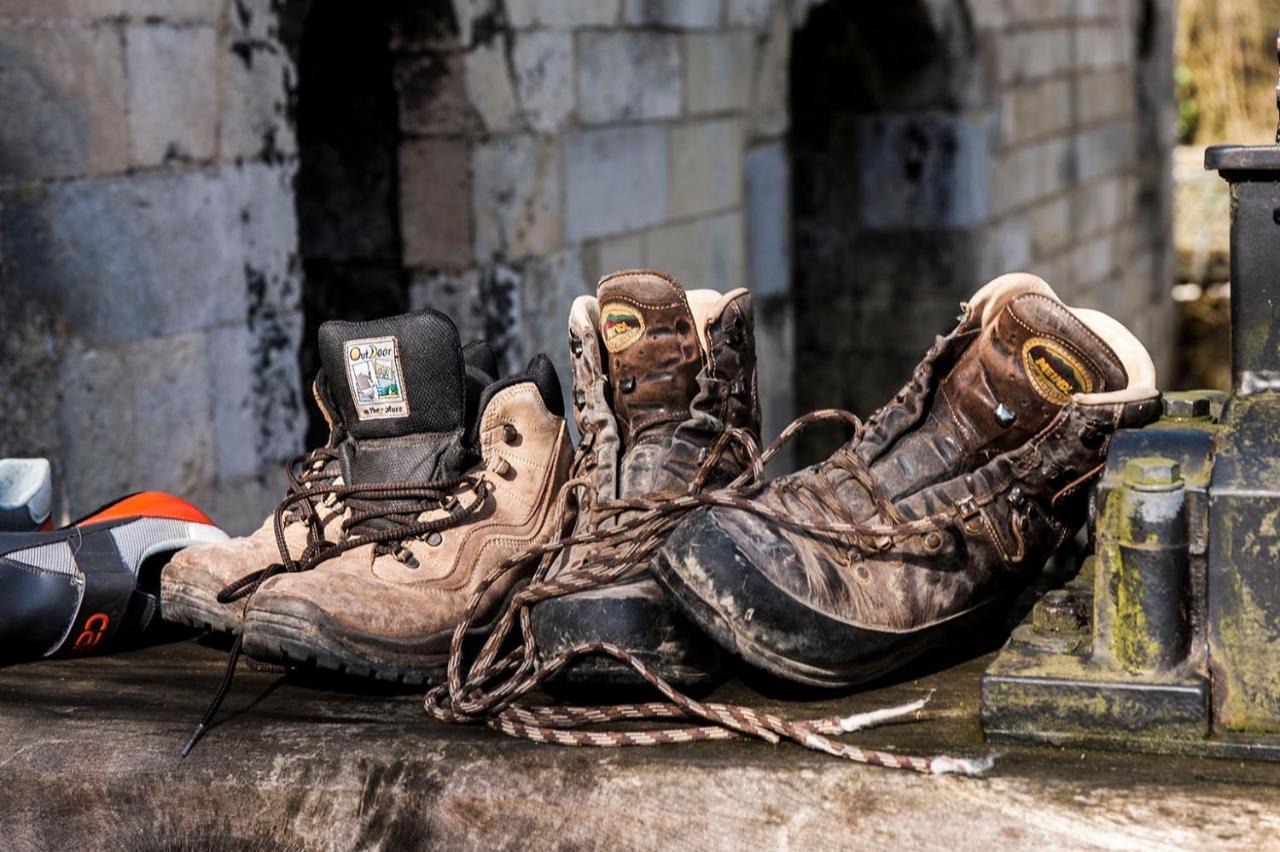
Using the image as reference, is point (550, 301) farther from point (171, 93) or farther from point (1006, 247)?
point (1006, 247)

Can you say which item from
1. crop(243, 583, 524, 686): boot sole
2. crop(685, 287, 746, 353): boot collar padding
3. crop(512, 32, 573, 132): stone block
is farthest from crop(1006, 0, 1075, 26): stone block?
crop(243, 583, 524, 686): boot sole

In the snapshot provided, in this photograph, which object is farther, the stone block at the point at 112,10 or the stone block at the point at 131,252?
the stone block at the point at 131,252

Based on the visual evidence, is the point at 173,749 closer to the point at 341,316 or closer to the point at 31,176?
the point at 31,176

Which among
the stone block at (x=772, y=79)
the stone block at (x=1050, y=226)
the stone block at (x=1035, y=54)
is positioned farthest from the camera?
the stone block at (x=1050, y=226)

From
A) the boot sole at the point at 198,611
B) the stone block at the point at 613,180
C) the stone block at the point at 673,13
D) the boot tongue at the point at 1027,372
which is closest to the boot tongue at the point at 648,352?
the boot tongue at the point at 1027,372

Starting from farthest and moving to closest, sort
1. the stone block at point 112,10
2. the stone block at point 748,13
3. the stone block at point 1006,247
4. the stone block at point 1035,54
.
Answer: the stone block at point 1035,54
the stone block at point 1006,247
the stone block at point 748,13
the stone block at point 112,10

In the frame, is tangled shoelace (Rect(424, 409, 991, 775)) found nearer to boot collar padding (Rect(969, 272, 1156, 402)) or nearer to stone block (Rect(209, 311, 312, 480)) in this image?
boot collar padding (Rect(969, 272, 1156, 402))

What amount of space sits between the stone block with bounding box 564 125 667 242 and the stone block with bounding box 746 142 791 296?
2.38 feet

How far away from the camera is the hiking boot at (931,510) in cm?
150

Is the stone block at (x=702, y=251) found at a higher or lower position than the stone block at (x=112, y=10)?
lower

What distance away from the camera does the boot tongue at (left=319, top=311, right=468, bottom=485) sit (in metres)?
1.81

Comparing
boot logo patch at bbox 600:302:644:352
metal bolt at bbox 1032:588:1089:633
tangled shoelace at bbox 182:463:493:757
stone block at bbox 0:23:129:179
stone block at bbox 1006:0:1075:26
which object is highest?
stone block at bbox 1006:0:1075:26

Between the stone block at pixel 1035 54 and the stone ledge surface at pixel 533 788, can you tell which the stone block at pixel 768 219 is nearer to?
the stone block at pixel 1035 54

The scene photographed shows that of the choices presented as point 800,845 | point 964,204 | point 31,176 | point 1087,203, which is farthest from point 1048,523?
point 1087,203
